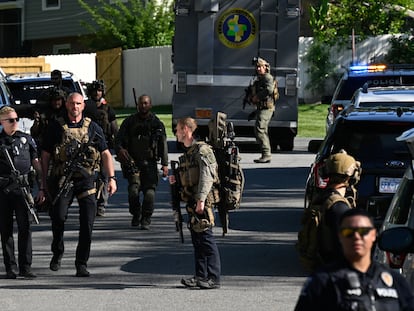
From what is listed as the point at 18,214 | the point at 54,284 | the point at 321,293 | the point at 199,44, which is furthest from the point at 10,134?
the point at 199,44

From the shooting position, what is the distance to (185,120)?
37.0 ft

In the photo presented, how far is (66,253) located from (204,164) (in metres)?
3.11

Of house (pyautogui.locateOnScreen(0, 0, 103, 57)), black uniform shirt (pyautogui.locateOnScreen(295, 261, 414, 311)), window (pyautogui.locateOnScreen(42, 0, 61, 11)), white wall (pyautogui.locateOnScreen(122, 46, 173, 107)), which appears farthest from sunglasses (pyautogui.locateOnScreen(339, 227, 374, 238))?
window (pyautogui.locateOnScreen(42, 0, 61, 11))

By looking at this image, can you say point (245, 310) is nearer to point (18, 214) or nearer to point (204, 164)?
point (204, 164)

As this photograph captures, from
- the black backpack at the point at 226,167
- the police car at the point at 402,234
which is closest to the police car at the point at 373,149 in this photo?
the black backpack at the point at 226,167

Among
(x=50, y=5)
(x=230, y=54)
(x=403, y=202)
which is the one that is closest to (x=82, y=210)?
(x=403, y=202)

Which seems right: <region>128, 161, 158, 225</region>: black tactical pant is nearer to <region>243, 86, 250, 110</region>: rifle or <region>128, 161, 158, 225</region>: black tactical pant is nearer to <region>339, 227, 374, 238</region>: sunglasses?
<region>243, 86, 250, 110</region>: rifle

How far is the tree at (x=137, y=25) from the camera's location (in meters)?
44.6

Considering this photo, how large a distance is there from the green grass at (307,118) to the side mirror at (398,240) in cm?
2353

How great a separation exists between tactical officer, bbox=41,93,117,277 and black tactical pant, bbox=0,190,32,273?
0.98 feet

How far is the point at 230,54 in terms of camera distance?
2469 centimetres

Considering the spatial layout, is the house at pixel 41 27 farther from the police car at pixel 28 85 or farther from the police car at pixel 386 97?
the police car at pixel 386 97

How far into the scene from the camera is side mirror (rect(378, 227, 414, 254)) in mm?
6410

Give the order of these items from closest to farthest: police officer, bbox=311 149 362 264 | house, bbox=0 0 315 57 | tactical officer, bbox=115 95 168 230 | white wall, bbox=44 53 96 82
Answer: police officer, bbox=311 149 362 264, tactical officer, bbox=115 95 168 230, white wall, bbox=44 53 96 82, house, bbox=0 0 315 57
